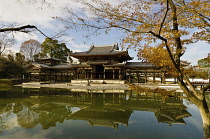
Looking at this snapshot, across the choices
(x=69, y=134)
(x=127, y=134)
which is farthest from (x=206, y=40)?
(x=69, y=134)

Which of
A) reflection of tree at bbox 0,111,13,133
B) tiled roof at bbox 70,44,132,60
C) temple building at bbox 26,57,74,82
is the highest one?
tiled roof at bbox 70,44,132,60

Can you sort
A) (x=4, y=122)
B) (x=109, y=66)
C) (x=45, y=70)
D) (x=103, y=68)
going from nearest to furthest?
(x=4, y=122)
(x=109, y=66)
(x=103, y=68)
(x=45, y=70)

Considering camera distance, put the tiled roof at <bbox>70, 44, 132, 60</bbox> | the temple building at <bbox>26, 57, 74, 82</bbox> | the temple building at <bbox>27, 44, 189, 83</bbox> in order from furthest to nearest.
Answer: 1. the temple building at <bbox>26, 57, 74, 82</bbox>
2. the tiled roof at <bbox>70, 44, 132, 60</bbox>
3. the temple building at <bbox>27, 44, 189, 83</bbox>

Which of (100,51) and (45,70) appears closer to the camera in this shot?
(100,51)

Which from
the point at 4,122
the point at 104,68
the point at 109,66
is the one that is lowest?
the point at 4,122

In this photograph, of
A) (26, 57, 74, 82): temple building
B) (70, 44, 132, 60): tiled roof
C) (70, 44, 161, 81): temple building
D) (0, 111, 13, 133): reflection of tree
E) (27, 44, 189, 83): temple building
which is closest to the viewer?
(0, 111, 13, 133): reflection of tree

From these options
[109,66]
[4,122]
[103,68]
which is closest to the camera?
[4,122]

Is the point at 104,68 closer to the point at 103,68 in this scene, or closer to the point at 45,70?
the point at 103,68

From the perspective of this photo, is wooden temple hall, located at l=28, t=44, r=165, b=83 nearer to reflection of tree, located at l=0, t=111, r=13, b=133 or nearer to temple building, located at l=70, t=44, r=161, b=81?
temple building, located at l=70, t=44, r=161, b=81

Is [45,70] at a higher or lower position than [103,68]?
lower

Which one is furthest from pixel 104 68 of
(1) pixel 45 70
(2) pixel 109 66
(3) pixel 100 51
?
(1) pixel 45 70

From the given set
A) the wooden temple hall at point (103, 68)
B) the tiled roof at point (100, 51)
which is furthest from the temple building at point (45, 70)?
the tiled roof at point (100, 51)

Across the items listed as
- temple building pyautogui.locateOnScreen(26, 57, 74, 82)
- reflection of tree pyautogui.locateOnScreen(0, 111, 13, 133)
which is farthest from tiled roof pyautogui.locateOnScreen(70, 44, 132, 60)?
reflection of tree pyautogui.locateOnScreen(0, 111, 13, 133)

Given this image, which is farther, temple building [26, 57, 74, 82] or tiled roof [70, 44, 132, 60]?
temple building [26, 57, 74, 82]
